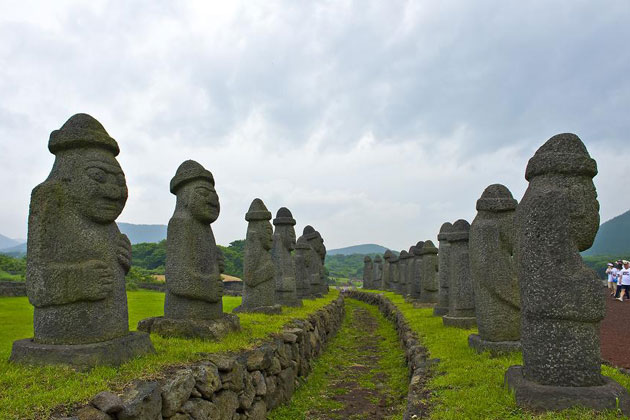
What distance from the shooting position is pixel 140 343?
620 cm

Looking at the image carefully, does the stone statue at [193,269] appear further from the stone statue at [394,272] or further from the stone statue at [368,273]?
the stone statue at [368,273]

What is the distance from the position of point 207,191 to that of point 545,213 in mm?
5515

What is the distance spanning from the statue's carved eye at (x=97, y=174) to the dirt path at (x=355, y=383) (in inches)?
185

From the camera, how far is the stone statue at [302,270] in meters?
18.3

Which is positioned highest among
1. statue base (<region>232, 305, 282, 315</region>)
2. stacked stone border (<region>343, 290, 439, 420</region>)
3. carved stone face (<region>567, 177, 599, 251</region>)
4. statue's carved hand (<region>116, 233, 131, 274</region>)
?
carved stone face (<region>567, 177, 599, 251</region>)

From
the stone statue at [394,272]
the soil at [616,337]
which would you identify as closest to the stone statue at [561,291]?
the soil at [616,337]

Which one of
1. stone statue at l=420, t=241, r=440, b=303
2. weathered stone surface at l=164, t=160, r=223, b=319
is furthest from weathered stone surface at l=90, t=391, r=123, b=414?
stone statue at l=420, t=241, r=440, b=303

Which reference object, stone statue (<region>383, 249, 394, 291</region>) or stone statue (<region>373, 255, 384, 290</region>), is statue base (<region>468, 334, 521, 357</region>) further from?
stone statue (<region>373, 255, 384, 290</region>)

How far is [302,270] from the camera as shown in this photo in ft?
60.4

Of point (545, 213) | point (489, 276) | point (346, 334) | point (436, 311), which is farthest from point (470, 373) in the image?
point (346, 334)

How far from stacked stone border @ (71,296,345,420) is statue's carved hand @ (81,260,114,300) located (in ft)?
4.17

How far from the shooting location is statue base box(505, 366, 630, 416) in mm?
4566

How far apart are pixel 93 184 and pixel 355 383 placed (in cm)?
680

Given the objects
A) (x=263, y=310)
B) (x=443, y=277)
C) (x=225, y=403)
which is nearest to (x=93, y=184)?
(x=225, y=403)
